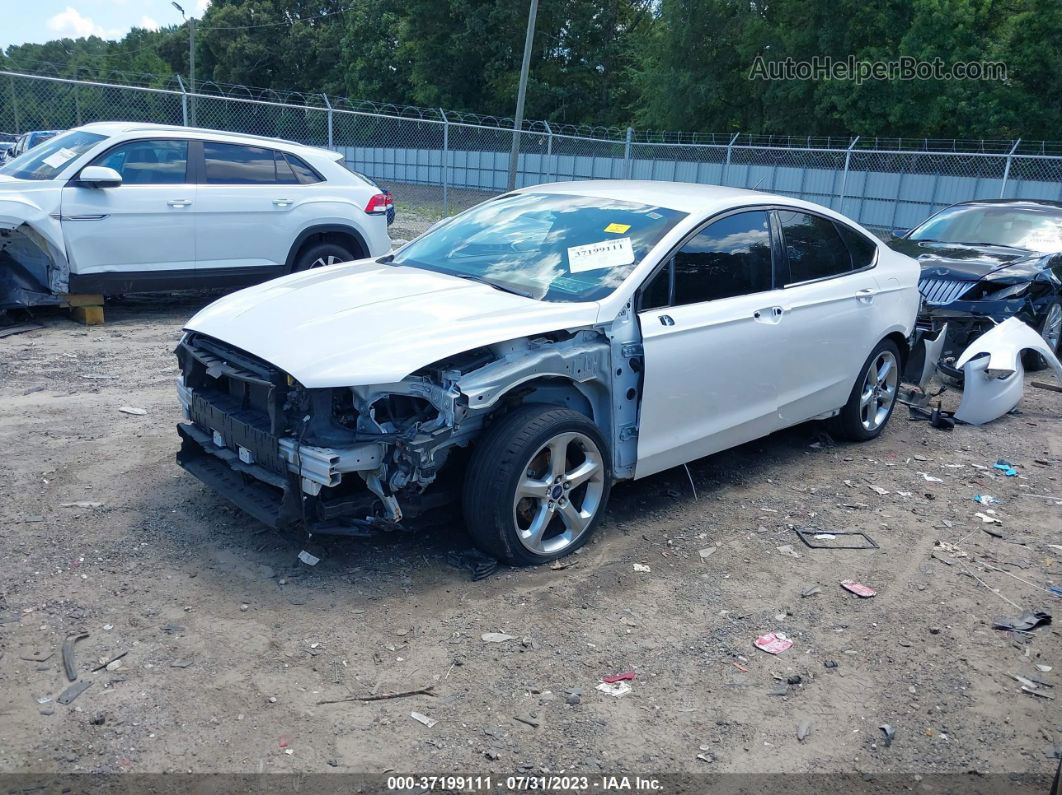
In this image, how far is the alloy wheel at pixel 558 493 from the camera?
13.7ft

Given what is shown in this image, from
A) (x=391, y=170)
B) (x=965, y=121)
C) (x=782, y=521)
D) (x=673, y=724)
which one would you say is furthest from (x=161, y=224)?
(x=965, y=121)

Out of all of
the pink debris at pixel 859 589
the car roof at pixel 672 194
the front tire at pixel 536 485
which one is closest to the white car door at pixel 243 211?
the car roof at pixel 672 194

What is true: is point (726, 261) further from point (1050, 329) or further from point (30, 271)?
point (30, 271)

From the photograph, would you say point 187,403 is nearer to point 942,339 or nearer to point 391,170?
point 942,339

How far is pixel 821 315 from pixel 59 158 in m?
7.12

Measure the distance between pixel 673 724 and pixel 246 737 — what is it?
1489 millimetres

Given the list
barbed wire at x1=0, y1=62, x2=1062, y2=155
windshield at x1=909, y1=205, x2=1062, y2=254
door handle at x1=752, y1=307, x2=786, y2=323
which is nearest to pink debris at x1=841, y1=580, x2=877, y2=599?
door handle at x1=752, y1=307, x2=786, y2=323

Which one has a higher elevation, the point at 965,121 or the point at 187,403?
the point at 965,121

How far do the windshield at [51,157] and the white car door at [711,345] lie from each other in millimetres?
6378

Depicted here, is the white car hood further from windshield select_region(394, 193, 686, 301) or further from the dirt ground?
the dirt ground

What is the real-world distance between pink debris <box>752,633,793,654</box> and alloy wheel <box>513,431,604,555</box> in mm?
1025

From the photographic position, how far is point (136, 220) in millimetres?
8445

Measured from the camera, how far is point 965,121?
27.0m

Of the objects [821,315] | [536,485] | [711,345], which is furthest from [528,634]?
[821,315]
